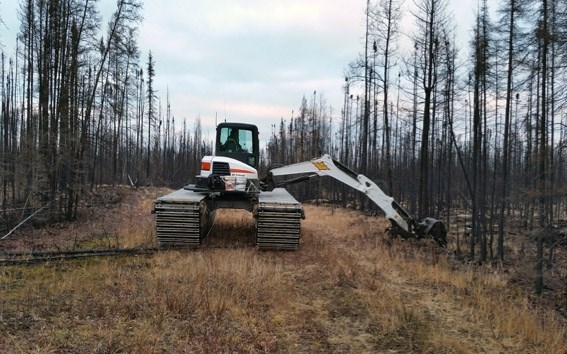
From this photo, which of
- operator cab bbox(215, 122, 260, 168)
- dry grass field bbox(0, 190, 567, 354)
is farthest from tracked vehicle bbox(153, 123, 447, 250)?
dry grass field bbox(0, 190, 567, 354)

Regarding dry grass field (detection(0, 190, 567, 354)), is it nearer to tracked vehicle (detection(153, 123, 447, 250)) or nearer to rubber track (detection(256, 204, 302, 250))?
rubber track (detection(256, 204, 302, 250))

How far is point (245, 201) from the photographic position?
448 inches

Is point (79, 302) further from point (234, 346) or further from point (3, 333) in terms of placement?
point (234, 346)

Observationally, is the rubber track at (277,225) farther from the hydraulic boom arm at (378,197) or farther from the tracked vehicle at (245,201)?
the hydraulic boom arm at (378,197)

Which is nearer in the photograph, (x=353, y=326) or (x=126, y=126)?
(x=353, y=326)

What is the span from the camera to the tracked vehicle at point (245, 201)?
393 inches

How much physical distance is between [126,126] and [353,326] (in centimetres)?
3691

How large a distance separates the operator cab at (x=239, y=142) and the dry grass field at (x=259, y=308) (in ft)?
11.3

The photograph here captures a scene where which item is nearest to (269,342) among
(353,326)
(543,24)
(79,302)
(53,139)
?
(353,326)

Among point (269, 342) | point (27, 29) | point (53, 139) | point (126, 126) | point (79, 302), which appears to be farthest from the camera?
point (126, 126)

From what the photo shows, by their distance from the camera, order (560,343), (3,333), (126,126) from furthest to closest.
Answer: (126,126), (560,343), (3,333)

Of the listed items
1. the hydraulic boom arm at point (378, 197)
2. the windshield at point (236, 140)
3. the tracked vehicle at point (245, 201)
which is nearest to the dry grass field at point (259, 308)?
the tracked vehicle at point (245, 201)

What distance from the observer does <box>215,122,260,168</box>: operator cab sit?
12.5 m

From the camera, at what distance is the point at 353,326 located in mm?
5730
